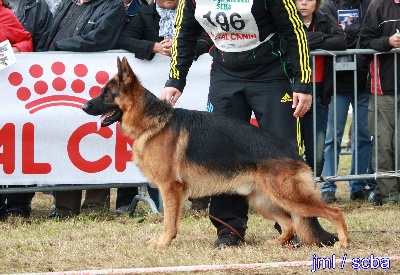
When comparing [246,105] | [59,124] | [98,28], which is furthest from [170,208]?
[98,28]

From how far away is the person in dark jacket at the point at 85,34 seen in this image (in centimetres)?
841

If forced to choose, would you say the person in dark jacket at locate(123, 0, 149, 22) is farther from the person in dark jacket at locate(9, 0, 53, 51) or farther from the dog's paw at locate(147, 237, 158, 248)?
the dog's paw at locate(147, 237, 158, 248)

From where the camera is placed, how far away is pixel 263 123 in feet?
21.4

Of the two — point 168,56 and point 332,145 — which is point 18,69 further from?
point 332,145

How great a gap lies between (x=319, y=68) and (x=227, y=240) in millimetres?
2934

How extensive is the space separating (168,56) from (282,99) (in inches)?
93.4

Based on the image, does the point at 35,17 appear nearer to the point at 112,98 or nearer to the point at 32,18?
the point at 32,18

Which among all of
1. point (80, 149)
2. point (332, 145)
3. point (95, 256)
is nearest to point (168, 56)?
point (80, 149)

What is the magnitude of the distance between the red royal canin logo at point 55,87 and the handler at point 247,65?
1.92 meters

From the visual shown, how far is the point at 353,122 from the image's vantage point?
30.7 ft

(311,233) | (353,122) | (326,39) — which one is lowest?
(311,233)

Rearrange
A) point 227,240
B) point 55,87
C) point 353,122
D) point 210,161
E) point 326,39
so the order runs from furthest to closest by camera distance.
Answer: point 353,122
point 326,39
point 55,87
point 227,240
point 210,161

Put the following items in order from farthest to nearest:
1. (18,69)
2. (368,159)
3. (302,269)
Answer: (368,159) → (18,69) → (302,269)

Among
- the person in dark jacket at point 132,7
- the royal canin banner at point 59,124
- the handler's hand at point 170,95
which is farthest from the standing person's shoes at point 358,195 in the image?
the handler's hand at point 170,95
